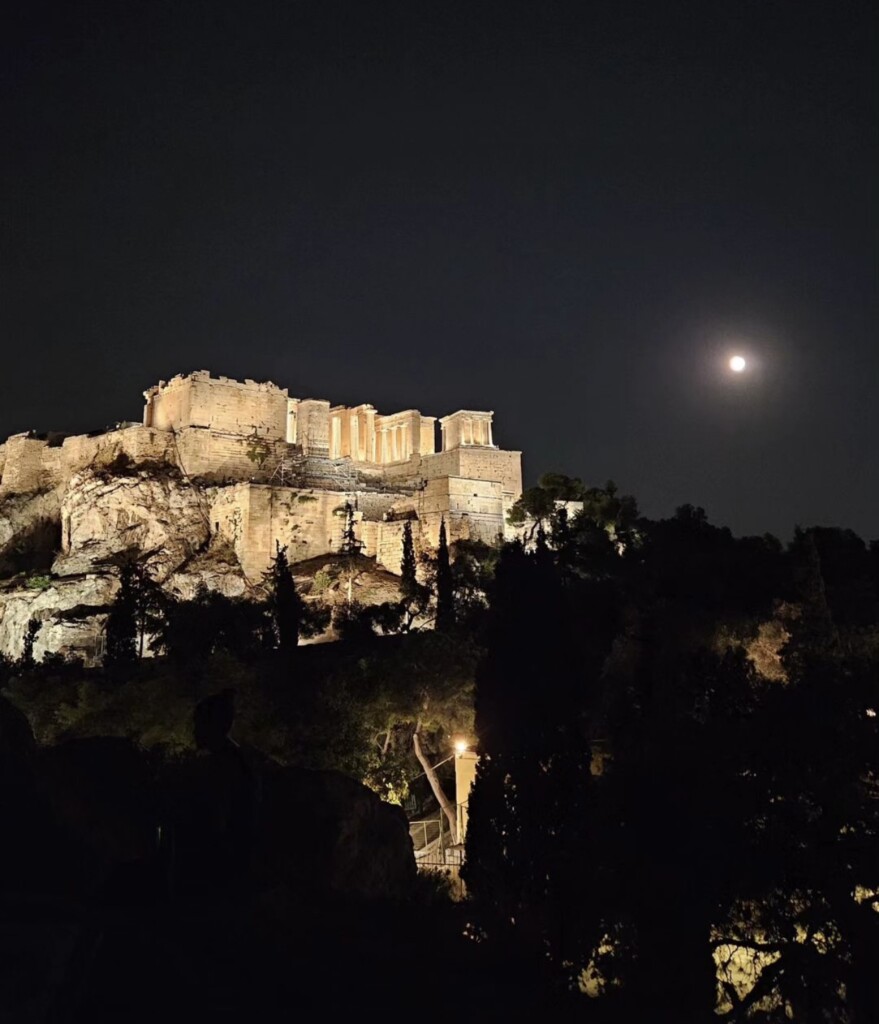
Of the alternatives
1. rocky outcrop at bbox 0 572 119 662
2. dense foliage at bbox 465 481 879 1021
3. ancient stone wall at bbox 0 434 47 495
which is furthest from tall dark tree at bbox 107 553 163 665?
dense foliage at bbox 465 481 879 1021

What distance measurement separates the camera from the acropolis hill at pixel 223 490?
4362 centimetres

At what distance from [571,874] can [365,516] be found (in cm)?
3409

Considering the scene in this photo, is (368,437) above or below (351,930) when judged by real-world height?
above

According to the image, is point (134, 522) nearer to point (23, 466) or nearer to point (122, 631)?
point (122, 631)

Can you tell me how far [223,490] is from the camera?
4575cm

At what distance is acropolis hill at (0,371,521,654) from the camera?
143 feet

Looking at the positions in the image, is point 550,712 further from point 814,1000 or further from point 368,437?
point 368,437

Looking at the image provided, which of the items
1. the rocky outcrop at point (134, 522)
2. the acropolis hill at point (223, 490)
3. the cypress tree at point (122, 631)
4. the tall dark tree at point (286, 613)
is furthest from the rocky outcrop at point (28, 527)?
the tall dark tree at point (286, 613)

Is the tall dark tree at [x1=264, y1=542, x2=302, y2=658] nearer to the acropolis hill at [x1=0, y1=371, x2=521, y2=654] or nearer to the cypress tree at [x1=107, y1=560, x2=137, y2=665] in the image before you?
the cypress tree at [x1=107, y1=560, x2=137, y2=665]

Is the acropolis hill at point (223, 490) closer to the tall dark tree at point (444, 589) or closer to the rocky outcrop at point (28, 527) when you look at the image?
the rocky outcrop at point (28, 527)

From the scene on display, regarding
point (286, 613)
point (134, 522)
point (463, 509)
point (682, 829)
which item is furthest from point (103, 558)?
point (682, 829)

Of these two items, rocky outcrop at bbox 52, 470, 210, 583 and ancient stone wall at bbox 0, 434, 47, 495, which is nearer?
rocky outcrop at bbox 52, 470, 210, 583

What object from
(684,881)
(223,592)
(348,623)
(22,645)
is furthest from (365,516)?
(684,881)

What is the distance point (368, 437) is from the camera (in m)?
54.1
